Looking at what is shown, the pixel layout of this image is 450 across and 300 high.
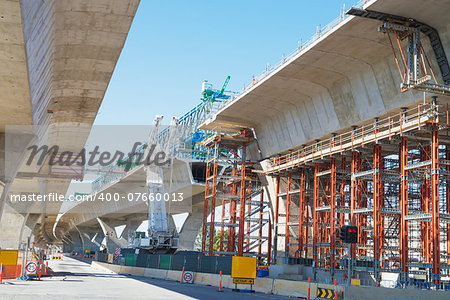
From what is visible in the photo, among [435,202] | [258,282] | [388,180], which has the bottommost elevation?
[258,282]

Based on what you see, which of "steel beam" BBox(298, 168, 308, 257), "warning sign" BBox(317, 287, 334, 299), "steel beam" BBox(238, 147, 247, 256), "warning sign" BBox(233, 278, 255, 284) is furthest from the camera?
"steel beam" BBox(238, 147, 247, 256)

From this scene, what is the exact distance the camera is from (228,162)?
56.7 m

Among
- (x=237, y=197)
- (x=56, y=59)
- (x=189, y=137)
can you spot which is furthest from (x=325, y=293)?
(x=189, y=137)

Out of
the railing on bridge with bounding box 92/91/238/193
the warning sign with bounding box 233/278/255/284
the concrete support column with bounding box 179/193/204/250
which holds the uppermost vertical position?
the railing on bridge with bounding box 92/91/238/193

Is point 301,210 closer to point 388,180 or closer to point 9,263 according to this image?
point 388,180

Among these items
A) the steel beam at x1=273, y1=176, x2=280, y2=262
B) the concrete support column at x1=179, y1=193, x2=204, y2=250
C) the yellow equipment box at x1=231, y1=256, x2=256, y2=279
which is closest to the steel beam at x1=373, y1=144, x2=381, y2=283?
the yellow equipment box at x1=231, y1=256, x2=256, y2=279

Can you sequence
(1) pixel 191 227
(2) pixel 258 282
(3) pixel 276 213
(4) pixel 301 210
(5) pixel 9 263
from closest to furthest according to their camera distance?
(2) pixel 258 282
(5) pixel 9 263
(4) pixel 301 210
(3) pixel 276 213
(1) pixel 191 227

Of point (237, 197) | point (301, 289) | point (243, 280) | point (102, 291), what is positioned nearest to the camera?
point (102, 291)

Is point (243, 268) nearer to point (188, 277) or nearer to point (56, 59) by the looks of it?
point (188, 277)

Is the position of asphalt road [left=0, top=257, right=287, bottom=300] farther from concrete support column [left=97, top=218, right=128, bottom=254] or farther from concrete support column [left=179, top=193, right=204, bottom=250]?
concrete support column [left=97, top=218, right=128, bottom=254]

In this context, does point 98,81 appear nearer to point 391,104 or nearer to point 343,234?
point 343,234

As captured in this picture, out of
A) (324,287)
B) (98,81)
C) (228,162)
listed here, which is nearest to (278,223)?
(228,162)

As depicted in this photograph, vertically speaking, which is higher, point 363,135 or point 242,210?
point 363,135

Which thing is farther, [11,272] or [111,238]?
[111,238]
